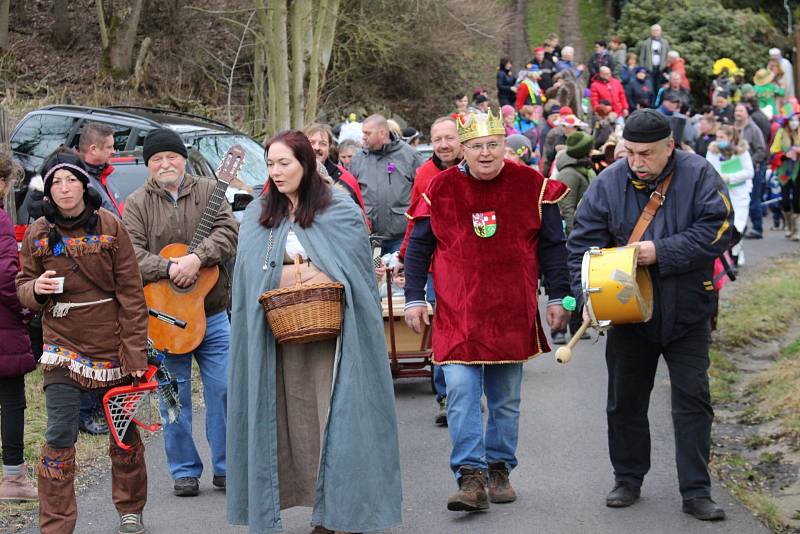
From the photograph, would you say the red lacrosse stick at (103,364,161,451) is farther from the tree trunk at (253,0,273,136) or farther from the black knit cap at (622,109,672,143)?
the tree trunk at (253,0,273,136)

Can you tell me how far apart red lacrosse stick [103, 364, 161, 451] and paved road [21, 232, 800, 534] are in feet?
2.21

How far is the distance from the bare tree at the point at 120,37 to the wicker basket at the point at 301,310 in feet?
67.5

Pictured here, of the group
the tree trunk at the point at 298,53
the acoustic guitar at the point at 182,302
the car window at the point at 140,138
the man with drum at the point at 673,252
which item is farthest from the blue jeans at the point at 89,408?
the tree trunk at the point at 298,53

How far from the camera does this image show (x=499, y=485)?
6.91m

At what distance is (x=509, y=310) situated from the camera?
21.9ft

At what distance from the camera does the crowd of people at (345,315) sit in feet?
19.5

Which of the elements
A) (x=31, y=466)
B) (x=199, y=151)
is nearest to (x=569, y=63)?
(x=199, y=151)

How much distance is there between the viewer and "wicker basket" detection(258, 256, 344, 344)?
572cm

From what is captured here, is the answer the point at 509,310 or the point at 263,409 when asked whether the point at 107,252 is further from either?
the point at 509,310

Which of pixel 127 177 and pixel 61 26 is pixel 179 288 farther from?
pixel 61 26

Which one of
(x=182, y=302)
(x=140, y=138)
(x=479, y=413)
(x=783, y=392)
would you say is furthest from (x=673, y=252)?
(x=140, y=138)

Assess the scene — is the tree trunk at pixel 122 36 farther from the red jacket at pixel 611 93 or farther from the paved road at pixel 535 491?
the paved road at pixel 535 491

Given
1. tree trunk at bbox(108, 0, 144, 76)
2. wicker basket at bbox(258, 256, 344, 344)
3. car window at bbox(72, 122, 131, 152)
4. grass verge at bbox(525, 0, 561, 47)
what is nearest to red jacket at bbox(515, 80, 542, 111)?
tree trunk at bbox(108, 0, 144, 76)

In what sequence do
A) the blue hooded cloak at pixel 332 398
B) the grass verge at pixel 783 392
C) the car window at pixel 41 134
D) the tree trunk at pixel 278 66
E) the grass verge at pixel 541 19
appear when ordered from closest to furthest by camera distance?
the blue hooded cloak at pixel 332 398 → the grass verge at pixel 783 392 → the car window at pixel 41 134 → the tree trunk at pixel 278 66 → the grass verge at pixel 541 19
